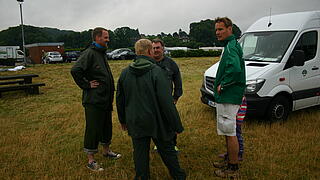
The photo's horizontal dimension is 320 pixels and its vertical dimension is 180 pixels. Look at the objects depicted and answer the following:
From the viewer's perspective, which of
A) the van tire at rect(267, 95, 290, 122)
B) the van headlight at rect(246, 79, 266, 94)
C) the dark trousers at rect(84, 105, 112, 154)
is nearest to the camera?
the dark trousers at rect(84, 105, 112, 154)

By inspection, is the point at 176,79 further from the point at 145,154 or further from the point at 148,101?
the point at 145,154

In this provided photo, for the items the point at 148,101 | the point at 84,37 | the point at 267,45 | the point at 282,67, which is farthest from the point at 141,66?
the point at 84,37

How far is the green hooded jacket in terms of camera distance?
9.00 ft

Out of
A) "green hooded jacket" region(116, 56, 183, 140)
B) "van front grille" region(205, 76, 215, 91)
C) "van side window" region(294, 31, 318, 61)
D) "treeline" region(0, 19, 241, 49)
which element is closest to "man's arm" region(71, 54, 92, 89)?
"green hooded jacket" region(116, 56, 183, 140)

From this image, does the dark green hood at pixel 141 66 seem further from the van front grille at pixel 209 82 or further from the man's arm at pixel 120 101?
the van front grille at pixel 209 82

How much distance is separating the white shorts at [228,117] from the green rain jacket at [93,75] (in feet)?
5.30

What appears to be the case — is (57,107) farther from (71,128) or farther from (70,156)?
(70,156)

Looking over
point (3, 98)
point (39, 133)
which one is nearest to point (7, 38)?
point (3, 98)

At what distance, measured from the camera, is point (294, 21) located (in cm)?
559

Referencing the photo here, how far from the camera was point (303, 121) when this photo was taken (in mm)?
5582

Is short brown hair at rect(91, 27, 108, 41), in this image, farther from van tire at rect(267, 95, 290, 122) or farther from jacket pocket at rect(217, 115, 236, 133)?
van tire at rect(267, 95, 290, 122)

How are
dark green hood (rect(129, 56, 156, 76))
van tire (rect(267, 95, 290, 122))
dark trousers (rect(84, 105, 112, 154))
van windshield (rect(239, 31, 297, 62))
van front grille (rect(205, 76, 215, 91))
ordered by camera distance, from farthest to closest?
van front grille (rect(205, 76, 215, 91))
van windshield (rect(239, 31, 297, 62))
van tire (rect(267, 95, 290, 122))
dark trousers (rect(84, 105, 112, 154))
dark green hood (rect(129, 56, 156, 76))

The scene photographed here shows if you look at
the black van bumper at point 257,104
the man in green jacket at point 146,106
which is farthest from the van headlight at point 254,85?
the man in green jacket at point 146,106

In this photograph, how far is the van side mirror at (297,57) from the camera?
5.00 meters
